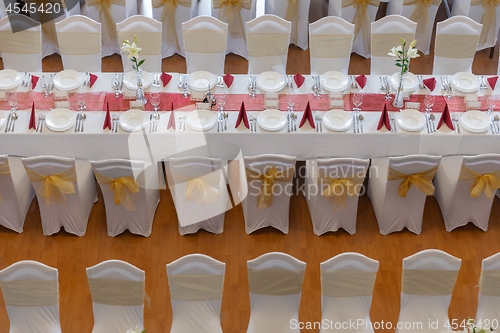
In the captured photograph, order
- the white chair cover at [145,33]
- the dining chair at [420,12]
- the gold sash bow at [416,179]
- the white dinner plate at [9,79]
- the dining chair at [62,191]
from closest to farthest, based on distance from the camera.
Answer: the dining chair at [62,191] → the gold sash bow at [416,179] → the white dinner plate at [9,79] → the white chair cover at [145,33] → the dining chair at [420,12]

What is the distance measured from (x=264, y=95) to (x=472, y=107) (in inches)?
75.3

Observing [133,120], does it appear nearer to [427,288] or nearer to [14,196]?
[14,196]

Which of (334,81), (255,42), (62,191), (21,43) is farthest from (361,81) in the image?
(21,43)

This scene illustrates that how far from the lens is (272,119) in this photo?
7168 millimetres

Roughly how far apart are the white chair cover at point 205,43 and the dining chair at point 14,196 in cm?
212

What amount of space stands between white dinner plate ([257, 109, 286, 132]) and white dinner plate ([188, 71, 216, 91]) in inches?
25.9

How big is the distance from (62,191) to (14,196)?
56 cm

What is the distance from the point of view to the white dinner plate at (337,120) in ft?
23.2

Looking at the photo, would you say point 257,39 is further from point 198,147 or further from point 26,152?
point 26,152

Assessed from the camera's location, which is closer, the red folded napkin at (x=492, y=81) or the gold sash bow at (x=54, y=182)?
the gold sash bow at (x=54, y=182)

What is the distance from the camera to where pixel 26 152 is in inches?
282

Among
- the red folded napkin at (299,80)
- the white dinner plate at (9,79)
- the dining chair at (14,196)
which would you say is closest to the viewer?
the dining chair at (14,196)

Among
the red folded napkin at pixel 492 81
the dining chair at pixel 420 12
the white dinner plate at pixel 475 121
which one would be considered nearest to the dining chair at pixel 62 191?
the white dinner plate at pixel 475 121

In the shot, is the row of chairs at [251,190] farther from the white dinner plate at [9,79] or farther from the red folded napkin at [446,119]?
the white dinner plate at [9,79]
